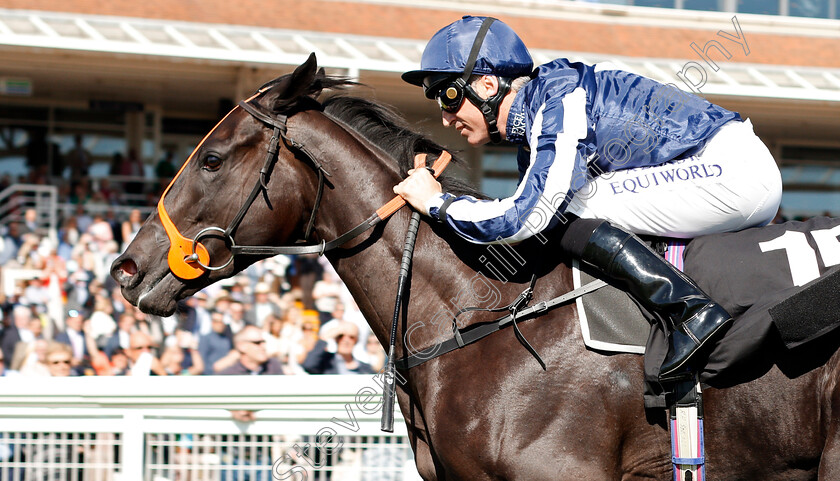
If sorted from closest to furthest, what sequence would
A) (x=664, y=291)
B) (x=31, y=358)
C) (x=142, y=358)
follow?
(x=664, y=291) < (x=142, y=358) < (x=31, y=358)

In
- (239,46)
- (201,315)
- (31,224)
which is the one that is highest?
(239,46)

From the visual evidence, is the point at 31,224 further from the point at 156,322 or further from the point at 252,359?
the point at 252,359

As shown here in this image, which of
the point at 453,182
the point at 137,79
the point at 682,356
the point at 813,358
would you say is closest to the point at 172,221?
the point at 453,182

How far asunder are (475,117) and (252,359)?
356 centimetres

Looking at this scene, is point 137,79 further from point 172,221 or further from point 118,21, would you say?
point 172,221

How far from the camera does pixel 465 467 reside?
248 cm

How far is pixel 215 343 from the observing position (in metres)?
6.31

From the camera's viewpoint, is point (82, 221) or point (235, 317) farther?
point (82, 221)

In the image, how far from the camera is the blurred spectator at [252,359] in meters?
5.75

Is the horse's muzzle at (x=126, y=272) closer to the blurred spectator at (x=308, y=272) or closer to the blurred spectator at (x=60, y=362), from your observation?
the blurred spectator at (x=60, y=362)

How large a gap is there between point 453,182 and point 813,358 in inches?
50.2

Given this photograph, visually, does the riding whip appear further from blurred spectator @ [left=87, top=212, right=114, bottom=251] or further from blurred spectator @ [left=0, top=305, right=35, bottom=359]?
blurred spectator @ [left=87, top=212, right=114, bottom=251]

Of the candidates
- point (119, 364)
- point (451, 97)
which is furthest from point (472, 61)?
point (119, 364)

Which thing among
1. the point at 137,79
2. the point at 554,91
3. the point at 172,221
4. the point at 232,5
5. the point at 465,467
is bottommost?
the point at 465,467
